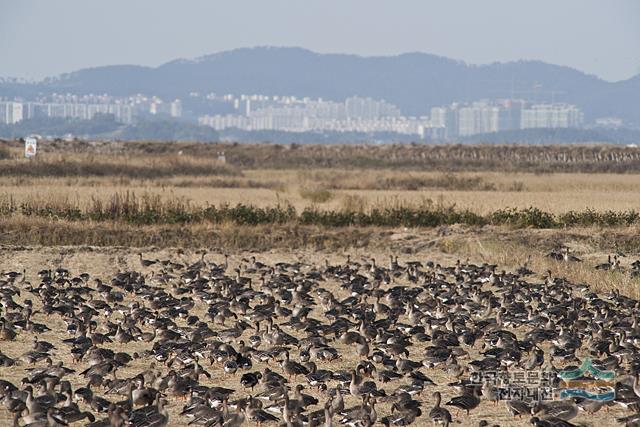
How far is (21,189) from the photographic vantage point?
4522cm

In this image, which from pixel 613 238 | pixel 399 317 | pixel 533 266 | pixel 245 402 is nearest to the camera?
pixel 245 402

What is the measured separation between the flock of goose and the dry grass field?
15 centimetres

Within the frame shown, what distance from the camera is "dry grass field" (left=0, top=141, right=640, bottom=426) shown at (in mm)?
20000

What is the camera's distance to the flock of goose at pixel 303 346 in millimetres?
12594

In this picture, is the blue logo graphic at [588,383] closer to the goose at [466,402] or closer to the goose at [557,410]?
the goose at [557,410]

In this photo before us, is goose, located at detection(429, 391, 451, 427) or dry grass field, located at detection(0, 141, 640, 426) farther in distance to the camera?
dry grass field, located at detection(0, 141, 640, 426)

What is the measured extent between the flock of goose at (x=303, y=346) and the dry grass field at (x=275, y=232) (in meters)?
0.15

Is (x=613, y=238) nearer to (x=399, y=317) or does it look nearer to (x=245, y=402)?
(x=399, y=317)

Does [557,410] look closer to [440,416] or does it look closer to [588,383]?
[440,416]

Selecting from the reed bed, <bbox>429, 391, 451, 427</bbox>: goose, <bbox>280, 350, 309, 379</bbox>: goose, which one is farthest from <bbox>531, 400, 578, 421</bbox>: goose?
the reed bed

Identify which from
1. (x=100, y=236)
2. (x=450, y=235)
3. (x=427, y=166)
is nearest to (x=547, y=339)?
(x=450, y=235)

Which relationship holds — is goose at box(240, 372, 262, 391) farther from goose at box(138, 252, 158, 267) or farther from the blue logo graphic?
goose at box(138, 252, 158, 267)

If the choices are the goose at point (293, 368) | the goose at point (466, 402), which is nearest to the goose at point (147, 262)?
the goose at point (293, 368)

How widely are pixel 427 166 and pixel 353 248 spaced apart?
61618 mm
